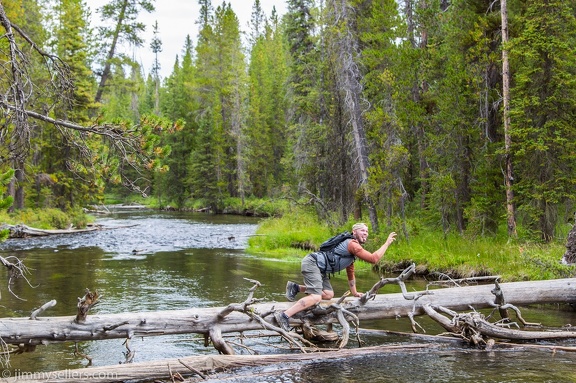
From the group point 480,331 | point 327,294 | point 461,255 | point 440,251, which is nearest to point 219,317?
point 327,294

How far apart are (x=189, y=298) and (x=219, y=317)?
16.6ft

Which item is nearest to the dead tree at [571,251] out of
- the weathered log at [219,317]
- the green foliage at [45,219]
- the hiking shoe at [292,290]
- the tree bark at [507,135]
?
the weathered log at [219,317]

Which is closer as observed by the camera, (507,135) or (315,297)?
(315,297)

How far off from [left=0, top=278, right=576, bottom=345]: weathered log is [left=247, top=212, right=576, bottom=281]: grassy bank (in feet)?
5.44

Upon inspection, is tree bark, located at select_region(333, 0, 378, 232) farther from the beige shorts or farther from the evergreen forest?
the beige shorts

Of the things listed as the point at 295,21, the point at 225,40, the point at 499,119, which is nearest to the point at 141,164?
the point at 499,119

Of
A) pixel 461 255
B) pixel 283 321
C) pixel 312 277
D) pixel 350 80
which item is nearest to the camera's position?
pixel 283 321

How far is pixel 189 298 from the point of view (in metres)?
12.9

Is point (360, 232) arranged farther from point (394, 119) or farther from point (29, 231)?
point (29, 231)

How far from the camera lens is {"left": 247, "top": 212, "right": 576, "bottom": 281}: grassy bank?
40.6 ft

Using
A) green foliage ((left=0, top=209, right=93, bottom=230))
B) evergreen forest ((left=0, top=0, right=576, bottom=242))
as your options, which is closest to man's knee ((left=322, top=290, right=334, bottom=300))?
evergreen forest ((left=0, top=0, right=576, bottom=242))

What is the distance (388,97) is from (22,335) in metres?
17.0

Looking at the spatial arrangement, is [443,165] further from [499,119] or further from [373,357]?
[373,357]

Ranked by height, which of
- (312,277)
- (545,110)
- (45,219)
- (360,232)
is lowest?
(45,219)
